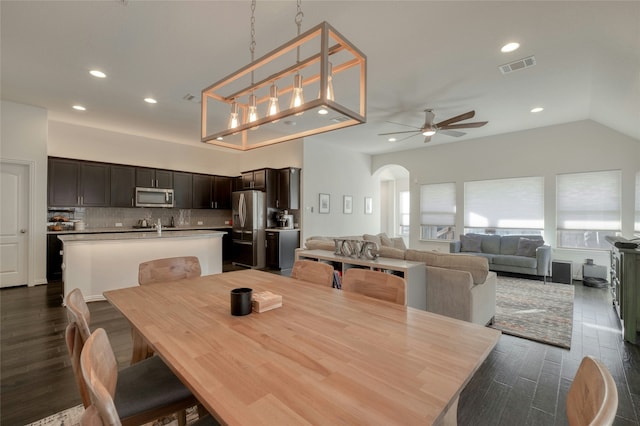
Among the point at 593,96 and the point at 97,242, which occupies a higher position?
the point at 593,96

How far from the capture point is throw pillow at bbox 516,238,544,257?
561 cm

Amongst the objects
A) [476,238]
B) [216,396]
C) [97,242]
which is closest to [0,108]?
[97,242]

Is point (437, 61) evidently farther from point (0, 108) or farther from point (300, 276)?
point (0, 108)

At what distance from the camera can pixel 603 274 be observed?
5141mm

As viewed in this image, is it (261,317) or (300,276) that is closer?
(261,317)

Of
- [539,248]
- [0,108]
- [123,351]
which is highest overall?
[0,108]

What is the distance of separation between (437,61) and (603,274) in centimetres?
503

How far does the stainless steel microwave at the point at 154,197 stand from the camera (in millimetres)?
→ 6504

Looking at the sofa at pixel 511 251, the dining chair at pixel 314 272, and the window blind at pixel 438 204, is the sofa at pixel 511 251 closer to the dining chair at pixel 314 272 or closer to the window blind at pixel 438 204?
the window blind at pixel 438 204

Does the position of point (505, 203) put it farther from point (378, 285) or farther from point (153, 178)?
point (153, 178)

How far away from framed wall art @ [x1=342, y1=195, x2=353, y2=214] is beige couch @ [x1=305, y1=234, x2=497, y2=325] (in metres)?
4.38

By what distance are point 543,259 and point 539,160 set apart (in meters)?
2.15

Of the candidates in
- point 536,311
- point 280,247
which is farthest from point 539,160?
point 280,247

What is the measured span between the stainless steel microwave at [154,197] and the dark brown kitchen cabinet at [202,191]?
627 mm
